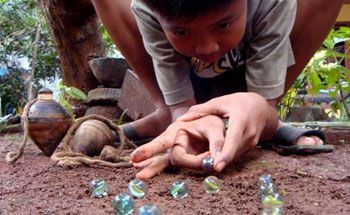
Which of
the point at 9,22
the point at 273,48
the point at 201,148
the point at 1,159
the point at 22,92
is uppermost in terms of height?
the point at 273,48

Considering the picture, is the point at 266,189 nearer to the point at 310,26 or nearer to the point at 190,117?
the point at 190,117

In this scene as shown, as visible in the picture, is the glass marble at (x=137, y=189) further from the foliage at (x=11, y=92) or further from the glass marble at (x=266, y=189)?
the foliage at (x=11, y=92)

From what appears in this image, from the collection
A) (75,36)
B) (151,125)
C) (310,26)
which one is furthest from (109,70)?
(310,26)

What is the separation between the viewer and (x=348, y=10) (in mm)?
3271

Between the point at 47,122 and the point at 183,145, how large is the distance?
584 mm

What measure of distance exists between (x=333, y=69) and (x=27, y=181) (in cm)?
164

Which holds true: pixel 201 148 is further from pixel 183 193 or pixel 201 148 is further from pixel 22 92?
pixel 22 92

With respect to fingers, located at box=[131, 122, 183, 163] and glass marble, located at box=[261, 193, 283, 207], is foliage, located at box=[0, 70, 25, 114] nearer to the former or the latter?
fingers, located at box=[131, 122, 183, 163]

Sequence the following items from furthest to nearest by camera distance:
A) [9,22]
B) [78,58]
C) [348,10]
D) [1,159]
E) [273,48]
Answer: [9,22] → [348,10] → [78,58] → [1,159] → [273,48]

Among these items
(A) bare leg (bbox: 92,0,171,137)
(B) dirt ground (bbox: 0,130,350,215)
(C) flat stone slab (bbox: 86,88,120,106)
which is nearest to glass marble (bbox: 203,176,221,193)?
(B) dirt ground (bbox: 0,130,350,215)

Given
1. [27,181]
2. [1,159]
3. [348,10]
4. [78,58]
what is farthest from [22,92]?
[27,181]

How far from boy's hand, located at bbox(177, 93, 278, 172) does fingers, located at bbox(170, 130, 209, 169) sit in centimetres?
5

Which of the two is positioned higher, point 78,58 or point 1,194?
point 1,194

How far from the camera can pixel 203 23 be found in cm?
111
